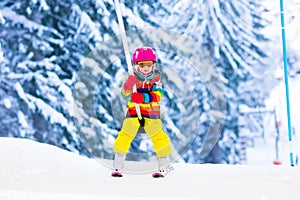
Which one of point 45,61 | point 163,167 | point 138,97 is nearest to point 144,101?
point 138,97

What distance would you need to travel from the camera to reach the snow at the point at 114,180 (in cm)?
144

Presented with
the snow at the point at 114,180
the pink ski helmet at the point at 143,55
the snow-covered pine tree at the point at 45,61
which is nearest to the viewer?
the snow at the point at 114,180

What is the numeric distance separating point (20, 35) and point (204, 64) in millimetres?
1602

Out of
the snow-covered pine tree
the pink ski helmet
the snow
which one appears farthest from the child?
the snow-covered pine tree

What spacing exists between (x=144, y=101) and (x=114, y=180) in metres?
0.34

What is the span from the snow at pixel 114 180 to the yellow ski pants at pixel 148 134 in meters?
0.12

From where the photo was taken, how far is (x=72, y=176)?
1.73 meters

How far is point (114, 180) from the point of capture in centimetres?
167

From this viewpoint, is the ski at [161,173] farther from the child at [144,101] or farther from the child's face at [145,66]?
the child's face at [145,66]

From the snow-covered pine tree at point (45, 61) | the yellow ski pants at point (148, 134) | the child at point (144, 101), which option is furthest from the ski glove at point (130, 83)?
the snow-covered pine tree at point (45, 61)

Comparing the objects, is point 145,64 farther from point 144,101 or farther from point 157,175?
point 157,175

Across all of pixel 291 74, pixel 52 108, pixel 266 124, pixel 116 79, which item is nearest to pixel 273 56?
pixel 291 74

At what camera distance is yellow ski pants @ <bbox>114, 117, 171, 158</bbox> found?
171 cm

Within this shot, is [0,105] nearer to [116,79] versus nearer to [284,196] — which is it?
[116,79]
